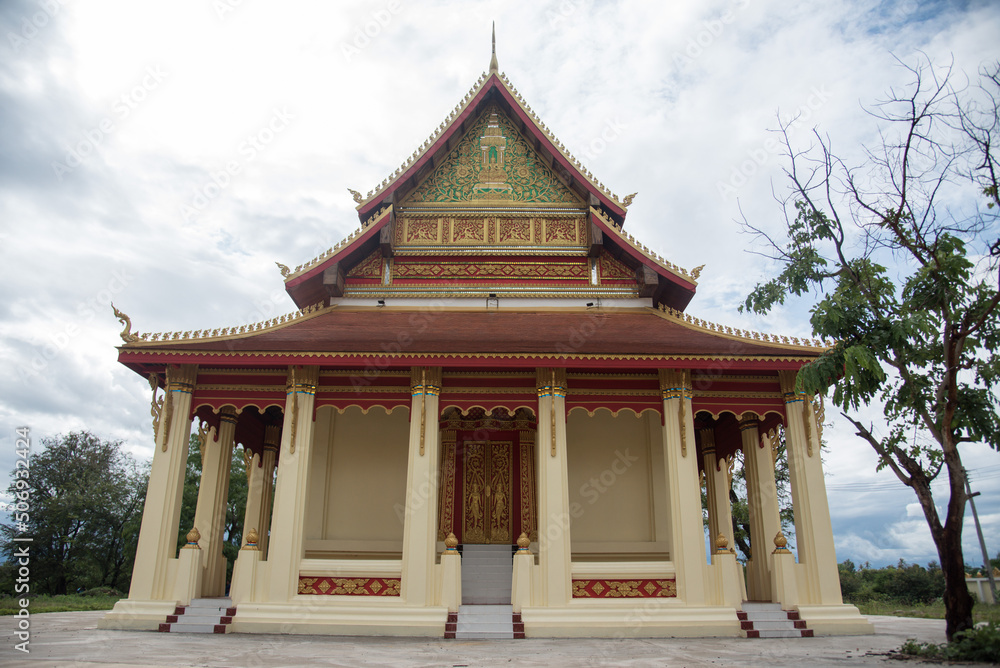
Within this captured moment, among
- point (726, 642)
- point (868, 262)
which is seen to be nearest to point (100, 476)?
point (726, 642)

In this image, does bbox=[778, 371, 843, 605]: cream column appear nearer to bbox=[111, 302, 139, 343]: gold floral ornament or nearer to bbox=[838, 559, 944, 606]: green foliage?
bbox=[111, 302, 139, 343]: gold floral ornament

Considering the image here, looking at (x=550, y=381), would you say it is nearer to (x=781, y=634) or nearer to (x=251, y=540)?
(x=781, y=634)

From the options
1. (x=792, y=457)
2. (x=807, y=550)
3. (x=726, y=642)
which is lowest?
(x=726, y=642)

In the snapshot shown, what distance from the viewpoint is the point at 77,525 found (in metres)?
27.3

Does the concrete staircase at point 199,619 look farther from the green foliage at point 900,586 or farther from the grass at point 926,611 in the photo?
the green foliage at point 900,586

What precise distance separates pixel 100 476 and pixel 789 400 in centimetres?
2984

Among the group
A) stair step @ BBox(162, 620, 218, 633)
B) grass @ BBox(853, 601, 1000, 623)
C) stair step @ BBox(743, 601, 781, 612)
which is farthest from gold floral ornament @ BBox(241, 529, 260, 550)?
grass @ BBox(853, 601, 1000, 623)

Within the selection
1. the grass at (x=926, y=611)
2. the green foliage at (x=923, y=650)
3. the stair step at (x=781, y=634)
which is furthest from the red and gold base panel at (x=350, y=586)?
the grass at (x=926, y=611)

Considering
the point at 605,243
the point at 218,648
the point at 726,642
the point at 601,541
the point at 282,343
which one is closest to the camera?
the point at 218,648

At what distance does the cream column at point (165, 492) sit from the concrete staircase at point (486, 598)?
4.45 metres

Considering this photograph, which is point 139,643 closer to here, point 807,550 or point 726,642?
point 726,642

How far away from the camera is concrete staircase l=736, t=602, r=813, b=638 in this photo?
9.74m

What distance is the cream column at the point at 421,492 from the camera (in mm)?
10117

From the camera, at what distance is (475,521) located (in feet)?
42.5
